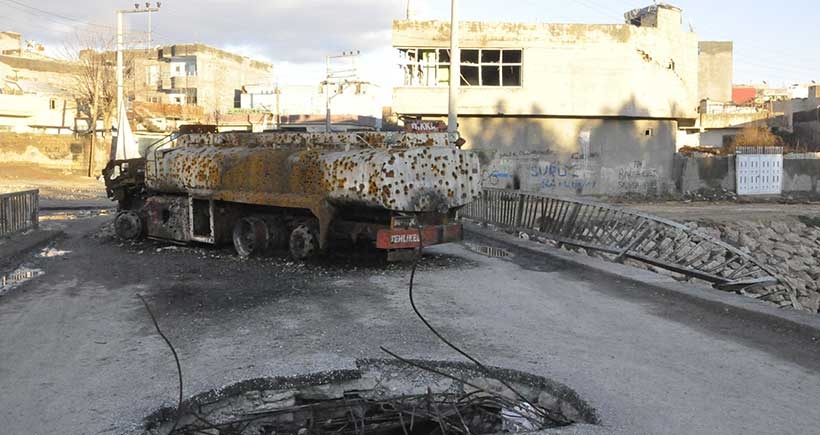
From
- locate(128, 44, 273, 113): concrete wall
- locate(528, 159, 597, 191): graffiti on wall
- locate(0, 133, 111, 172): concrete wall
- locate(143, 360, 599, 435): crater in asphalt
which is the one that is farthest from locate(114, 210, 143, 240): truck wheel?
locate(128, 44, 273, 113): concrete wall

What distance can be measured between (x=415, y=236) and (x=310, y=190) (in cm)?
179

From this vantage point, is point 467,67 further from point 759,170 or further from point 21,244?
point 21,244

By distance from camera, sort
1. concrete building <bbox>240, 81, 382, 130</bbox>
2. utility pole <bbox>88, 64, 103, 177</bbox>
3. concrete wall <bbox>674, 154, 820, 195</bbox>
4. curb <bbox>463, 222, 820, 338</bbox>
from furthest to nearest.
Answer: concrete building <bbox>240, 81, 382, 130</bbox>, utility pole <bbox>88, 64, 103, 177</bbox>, concrete wall <bbox>674, 154, 820, 195</bbox>, curb <bbox>463, 222, 820, 338</bbox>

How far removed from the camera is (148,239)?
15.0 m

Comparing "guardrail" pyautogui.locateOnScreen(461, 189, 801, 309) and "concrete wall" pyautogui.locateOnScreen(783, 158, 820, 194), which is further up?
"concrete wall" pyautogui.locateOnScreen(783, 158, 820, 194)

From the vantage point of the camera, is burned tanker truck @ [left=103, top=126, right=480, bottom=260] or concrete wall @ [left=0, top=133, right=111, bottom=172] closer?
burned tanker truck @ [left=103, top=126, right=480, bottom=260]

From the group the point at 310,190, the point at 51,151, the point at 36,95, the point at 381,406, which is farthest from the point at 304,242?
the point at 36,95

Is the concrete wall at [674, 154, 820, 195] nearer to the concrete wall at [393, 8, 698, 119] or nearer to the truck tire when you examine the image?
the concrete wall at [393, 8, 698, 119]

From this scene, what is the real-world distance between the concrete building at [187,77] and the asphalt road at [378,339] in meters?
61.8

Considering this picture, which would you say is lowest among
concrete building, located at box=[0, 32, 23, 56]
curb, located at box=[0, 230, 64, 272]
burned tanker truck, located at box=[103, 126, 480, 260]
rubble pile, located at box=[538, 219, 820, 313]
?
rubble pile, located at box=[538, 219, 820, 313]

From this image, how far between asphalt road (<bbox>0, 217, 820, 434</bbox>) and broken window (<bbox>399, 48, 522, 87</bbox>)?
21628 mm

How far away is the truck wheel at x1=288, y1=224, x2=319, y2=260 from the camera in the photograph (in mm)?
11453

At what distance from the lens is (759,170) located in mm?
33250

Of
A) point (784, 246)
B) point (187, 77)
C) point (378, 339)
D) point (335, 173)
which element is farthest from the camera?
point (187, 77)
